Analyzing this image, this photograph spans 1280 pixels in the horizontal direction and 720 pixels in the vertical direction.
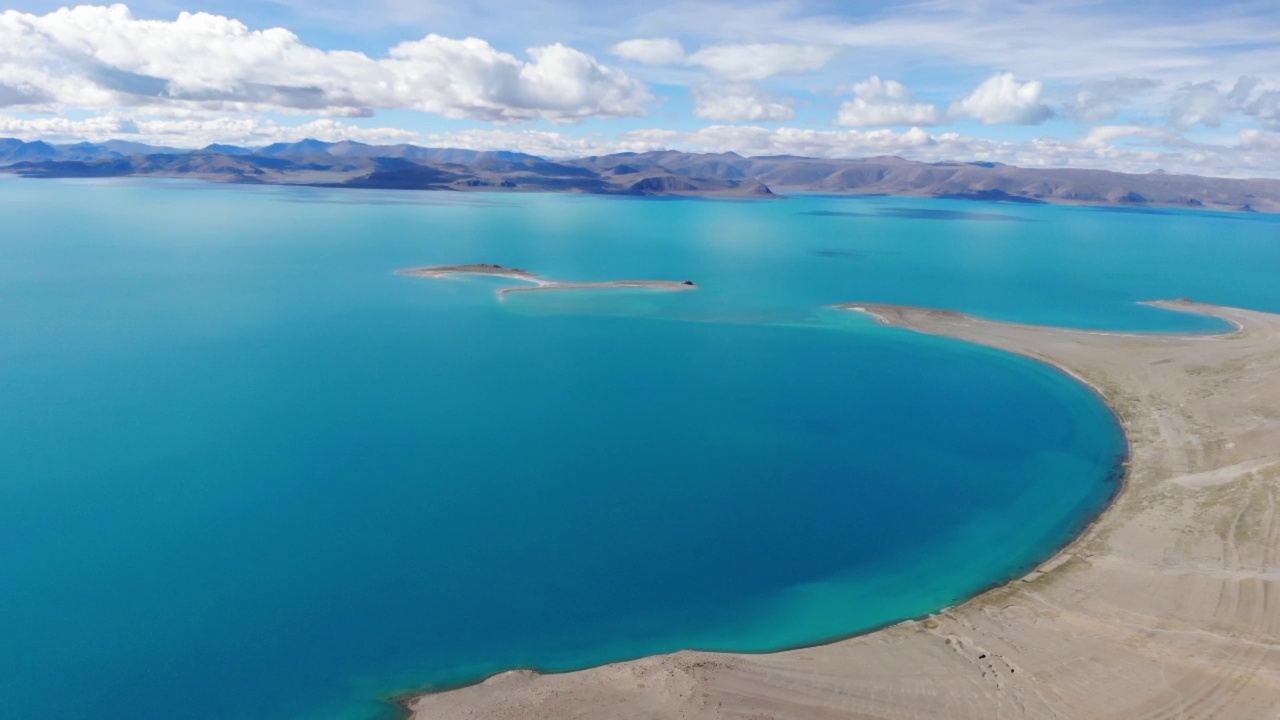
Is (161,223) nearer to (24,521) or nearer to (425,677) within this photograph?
(24,521)

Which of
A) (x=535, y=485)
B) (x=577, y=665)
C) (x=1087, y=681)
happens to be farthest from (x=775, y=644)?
(x=535, y=485)

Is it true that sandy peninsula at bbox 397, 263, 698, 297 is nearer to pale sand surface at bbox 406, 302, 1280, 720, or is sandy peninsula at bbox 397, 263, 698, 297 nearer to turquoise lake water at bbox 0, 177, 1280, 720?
turquoise lake water at bbox 0, 177, 1280, 720

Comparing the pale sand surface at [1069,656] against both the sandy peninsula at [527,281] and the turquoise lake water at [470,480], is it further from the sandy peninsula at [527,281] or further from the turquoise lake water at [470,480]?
the sandy peninsula at [527,281]

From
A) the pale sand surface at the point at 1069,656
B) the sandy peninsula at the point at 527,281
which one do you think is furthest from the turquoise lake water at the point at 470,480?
the sandy peninsula at the point at 527,281

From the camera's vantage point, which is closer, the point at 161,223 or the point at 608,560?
the point at 608,560

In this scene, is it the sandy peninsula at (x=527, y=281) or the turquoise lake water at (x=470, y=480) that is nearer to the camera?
the turquoise lake water at (x=470, y=480)

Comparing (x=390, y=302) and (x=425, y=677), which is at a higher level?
(x=390, y=302)
